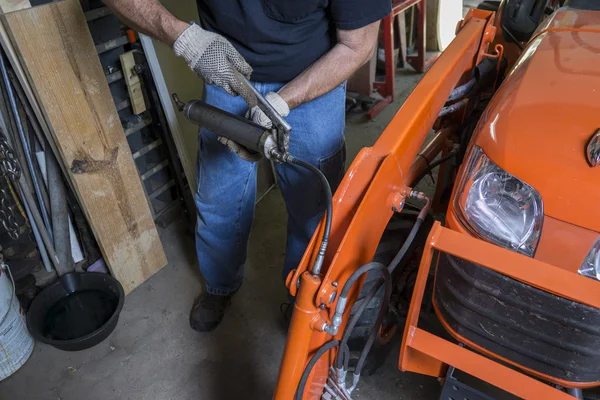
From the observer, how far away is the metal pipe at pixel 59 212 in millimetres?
1935

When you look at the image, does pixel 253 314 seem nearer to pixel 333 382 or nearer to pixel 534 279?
pixel 333 382

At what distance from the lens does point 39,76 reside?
5.57 ft

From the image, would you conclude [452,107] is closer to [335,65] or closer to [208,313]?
[335,65]

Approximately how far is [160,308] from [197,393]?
502 millimetres

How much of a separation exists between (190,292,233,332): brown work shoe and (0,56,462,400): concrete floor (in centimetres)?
4

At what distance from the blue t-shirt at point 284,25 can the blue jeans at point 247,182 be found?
10 cm

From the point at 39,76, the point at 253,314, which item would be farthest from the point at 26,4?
the point at 253,314

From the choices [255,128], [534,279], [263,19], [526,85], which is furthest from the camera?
[263,19]

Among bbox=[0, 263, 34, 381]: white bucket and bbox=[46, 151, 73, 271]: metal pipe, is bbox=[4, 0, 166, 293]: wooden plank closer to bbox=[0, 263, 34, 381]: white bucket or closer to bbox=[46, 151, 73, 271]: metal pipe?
bbox=[46, 151, 73, 271]: metal pipe

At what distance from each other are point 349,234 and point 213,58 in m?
0.55

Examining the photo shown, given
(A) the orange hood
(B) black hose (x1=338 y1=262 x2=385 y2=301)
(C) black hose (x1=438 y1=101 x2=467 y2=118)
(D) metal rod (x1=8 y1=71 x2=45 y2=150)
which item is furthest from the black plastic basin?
(A) the orange hood

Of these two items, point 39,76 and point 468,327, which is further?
point 39,76

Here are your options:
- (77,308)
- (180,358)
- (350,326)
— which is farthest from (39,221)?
(350,326)

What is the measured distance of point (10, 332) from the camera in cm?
185
